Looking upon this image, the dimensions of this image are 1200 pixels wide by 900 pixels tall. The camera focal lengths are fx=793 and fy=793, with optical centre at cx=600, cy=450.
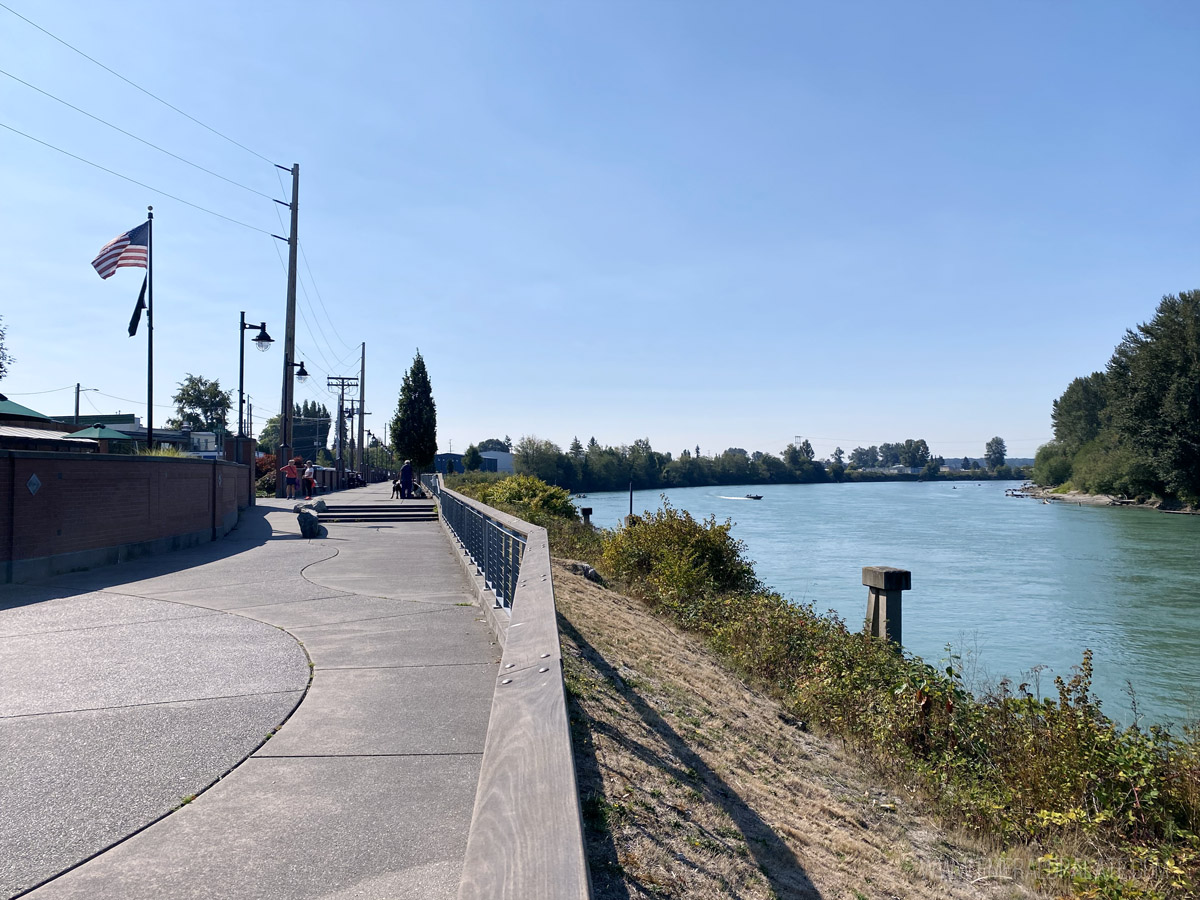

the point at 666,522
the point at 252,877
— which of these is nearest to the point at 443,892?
the point at 252,877

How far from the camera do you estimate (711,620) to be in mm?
13008

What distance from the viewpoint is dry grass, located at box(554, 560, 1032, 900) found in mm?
3732

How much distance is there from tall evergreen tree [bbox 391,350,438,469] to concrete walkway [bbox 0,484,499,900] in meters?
55.1

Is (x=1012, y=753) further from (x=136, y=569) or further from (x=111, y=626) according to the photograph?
(x=136, y=569)

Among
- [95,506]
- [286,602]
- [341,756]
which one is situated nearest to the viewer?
[341,756]

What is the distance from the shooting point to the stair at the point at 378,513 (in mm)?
22938

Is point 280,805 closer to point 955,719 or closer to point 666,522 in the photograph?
point 955,719

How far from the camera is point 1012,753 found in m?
7.51

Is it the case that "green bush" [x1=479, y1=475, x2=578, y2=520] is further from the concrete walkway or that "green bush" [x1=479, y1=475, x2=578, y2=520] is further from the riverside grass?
the concrete walkway

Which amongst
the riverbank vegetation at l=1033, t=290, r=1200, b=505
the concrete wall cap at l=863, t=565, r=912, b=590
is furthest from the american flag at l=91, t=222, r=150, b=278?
the riverbank vegetation at l=1033, t=290, r=1200, b=505

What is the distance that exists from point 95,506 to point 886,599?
38.4ft

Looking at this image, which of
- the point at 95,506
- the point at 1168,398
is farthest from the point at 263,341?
the point at 1168,398

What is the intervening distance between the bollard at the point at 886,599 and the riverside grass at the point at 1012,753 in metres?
0.57

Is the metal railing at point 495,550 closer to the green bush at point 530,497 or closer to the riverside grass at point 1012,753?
the riverside grass at point 1012,753
